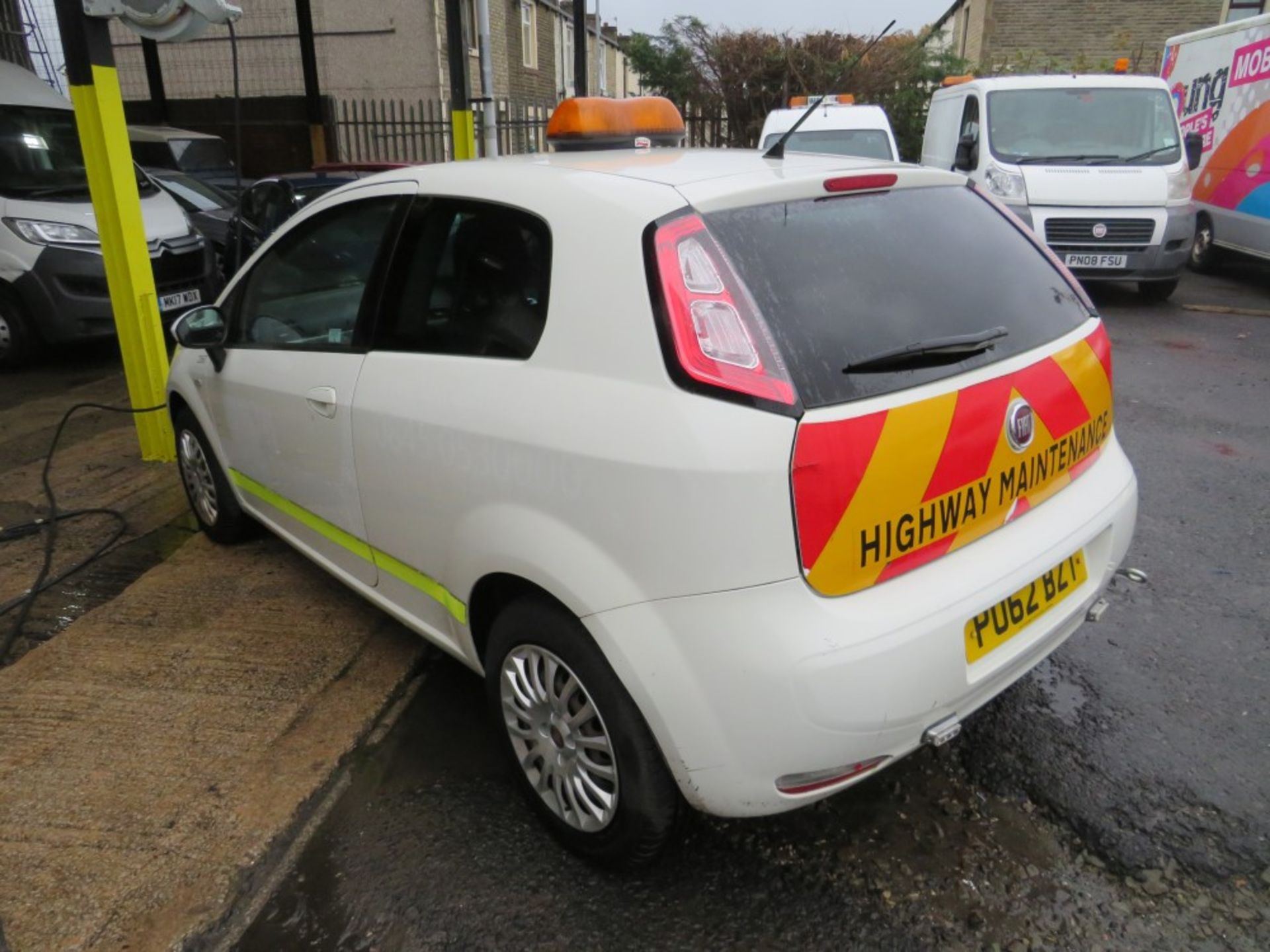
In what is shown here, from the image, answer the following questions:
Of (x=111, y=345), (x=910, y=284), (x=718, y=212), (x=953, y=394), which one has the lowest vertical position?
(x=111, y=345)

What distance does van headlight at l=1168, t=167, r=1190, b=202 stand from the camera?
30.1 ft

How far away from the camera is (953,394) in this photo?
2127 millimetres

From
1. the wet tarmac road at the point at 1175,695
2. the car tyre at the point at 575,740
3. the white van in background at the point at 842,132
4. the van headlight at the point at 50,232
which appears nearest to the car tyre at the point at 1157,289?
the white van in background at the point at 842,132

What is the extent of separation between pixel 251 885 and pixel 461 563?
939 mm

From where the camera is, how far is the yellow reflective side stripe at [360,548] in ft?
8.75

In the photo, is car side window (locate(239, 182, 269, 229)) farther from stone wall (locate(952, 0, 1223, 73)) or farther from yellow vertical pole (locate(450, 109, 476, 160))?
stone wall (locate(952, 0, 1223, 73))

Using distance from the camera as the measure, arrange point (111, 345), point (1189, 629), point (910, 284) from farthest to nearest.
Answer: point (111, 345)
point (1189, 629)
point (910, 284)

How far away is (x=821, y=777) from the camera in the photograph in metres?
2.01

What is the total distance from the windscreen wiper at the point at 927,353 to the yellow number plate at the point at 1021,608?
0.55m

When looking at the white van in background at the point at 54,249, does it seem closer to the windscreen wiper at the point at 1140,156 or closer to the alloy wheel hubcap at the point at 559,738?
the alloy wheel hubcap at the point at 559,738

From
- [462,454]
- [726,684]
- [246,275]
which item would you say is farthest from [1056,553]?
[246,275]

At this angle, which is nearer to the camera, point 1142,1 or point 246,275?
point 246,275

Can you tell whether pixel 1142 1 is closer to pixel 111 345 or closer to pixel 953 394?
pixel 111 345

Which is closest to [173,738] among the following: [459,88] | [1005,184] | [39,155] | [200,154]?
[459,88]
